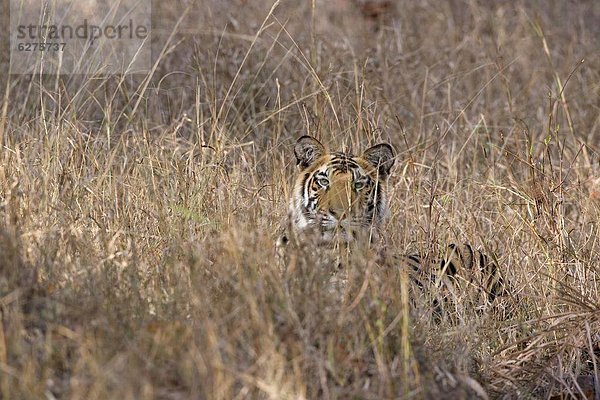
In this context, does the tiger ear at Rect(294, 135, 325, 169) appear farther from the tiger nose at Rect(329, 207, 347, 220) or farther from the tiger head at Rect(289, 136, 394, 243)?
the tiger nose at Rect(329, 207, 347, 220)

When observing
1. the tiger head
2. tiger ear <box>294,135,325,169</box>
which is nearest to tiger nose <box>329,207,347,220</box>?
the tiger head

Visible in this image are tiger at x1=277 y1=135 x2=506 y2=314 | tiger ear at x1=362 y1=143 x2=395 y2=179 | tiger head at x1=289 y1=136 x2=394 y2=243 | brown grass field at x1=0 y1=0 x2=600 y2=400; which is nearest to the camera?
brown grass field at x1=0 y1=0 x2=600 y2=400

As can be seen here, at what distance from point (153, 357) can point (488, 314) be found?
180 centimetres

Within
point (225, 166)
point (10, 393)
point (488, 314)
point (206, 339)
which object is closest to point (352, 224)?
point (488, 314)

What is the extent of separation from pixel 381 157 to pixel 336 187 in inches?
10.3

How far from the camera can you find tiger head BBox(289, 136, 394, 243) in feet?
15.2

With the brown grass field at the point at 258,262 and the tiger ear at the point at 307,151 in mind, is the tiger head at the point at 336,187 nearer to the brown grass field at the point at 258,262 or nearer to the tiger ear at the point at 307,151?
the tiger ear at the point at 307,151

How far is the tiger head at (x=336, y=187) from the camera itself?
464 cm

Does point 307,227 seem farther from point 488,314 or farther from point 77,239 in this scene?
point 77,239

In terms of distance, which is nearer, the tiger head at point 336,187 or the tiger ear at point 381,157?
the tiger head at point 336,187

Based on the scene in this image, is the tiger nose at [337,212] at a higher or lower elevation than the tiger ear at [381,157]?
lower

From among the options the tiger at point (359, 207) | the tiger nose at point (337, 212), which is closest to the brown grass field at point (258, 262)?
the tiger at point (359, 207)

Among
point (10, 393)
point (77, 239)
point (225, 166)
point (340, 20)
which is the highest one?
point (340, 20)

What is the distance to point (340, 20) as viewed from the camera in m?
9.74
